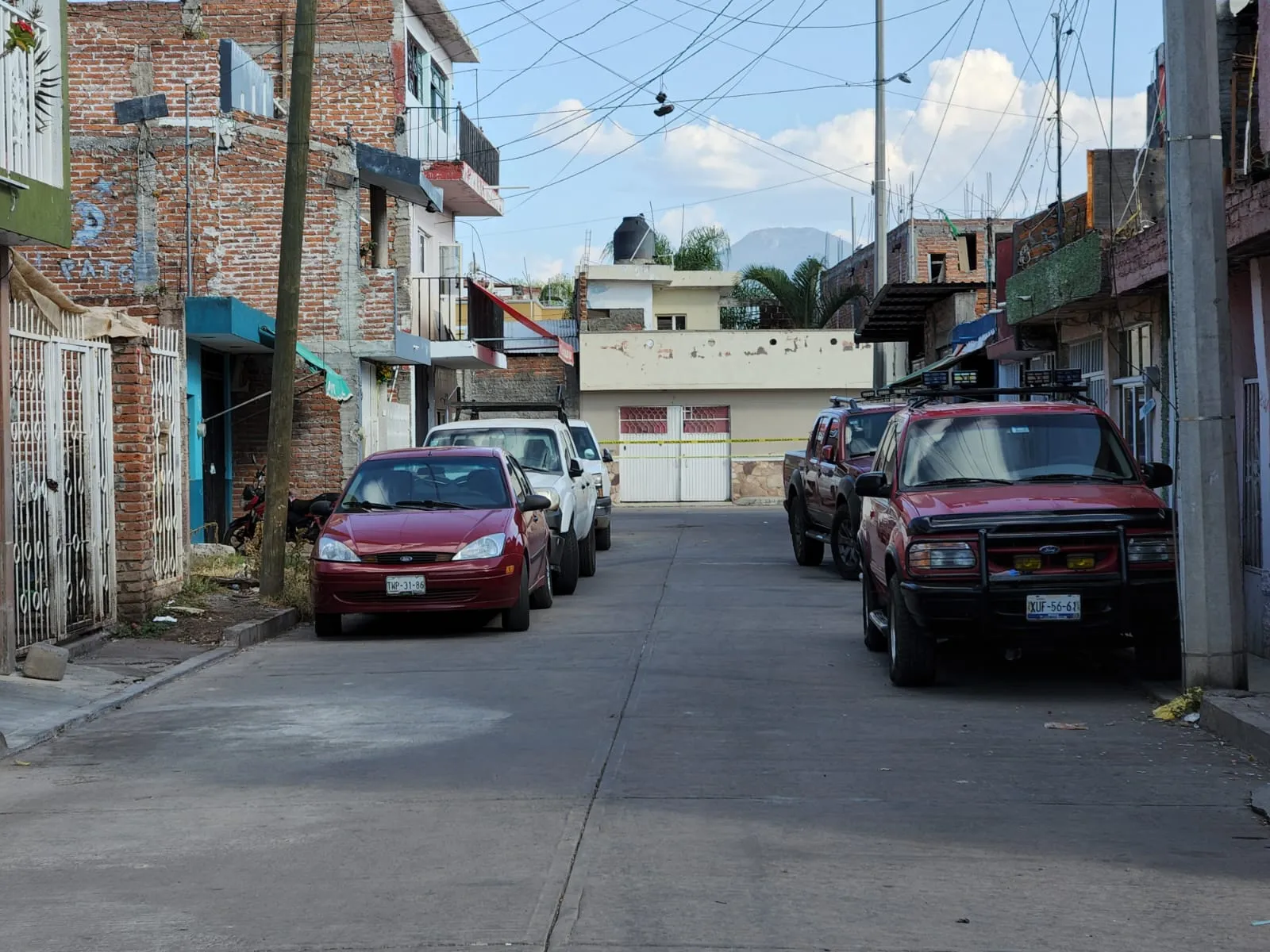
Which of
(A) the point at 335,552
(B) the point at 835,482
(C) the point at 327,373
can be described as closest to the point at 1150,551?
(A) the point at 335,552

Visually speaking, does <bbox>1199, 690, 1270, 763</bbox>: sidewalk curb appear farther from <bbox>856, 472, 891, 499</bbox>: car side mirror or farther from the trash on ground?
<bbox>856, 472, 891, 499</bbox>: car side mirror

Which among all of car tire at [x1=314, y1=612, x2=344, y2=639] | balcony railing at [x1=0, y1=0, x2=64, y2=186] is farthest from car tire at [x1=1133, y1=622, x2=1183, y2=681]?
balcony railing at [x1=0, y1=0, x2=64, y2=186]

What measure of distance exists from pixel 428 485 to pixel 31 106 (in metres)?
5.47

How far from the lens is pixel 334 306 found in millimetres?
27984

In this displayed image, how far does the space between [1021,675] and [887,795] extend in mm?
4252

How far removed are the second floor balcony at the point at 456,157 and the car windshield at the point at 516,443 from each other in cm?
1326

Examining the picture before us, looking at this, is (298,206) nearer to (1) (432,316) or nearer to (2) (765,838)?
(2) (765,838)

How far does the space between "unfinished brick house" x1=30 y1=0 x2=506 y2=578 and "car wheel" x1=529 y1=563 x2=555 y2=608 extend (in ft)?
24.0

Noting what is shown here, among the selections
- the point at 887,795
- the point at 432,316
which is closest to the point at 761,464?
the point at 432,316

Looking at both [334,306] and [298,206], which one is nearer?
[298,206]

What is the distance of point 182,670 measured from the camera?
12.5m

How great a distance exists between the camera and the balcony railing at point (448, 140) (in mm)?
32781

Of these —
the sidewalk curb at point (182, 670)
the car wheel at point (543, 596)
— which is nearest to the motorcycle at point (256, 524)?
the car wheel at point (543, 596)

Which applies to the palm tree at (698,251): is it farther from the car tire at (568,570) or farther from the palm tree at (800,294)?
the car tire at (568,570)
